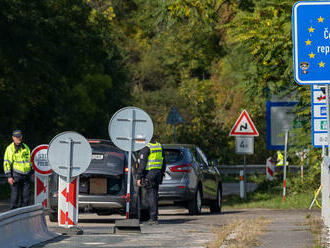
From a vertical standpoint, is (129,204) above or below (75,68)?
below

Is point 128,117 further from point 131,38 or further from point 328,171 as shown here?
point 131,38

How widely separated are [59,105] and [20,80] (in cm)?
679

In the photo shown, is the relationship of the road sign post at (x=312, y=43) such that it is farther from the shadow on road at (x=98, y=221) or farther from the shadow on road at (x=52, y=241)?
the shadow on road at (x=98, y=221)

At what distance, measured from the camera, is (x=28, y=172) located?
18.7m

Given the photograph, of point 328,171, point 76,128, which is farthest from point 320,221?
point 76,128

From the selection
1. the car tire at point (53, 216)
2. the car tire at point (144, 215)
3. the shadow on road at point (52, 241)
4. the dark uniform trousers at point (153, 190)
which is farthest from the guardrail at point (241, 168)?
the shadow on road at point (52, 241)

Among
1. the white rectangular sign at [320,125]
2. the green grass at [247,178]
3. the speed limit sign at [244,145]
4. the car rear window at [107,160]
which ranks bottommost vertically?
the green grass at [247,178]

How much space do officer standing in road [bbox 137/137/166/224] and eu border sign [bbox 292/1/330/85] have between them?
19.9 feet

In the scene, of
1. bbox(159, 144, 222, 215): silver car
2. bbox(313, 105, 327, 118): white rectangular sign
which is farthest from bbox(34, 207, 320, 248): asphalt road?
bbox(159, 144, 222, 215): silver car

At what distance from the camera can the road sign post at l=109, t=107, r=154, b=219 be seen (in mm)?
16391

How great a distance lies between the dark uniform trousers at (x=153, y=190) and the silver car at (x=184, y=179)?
10.6ft

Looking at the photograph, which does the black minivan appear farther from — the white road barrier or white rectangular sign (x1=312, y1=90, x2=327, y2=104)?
white rectangular sign (x1=312, y1=90, x2=327, y2=104)

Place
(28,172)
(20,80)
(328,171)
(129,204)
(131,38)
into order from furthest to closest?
(131,38), (20,80), (28,172), (129,204), (328,171)

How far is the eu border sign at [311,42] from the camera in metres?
11.5
